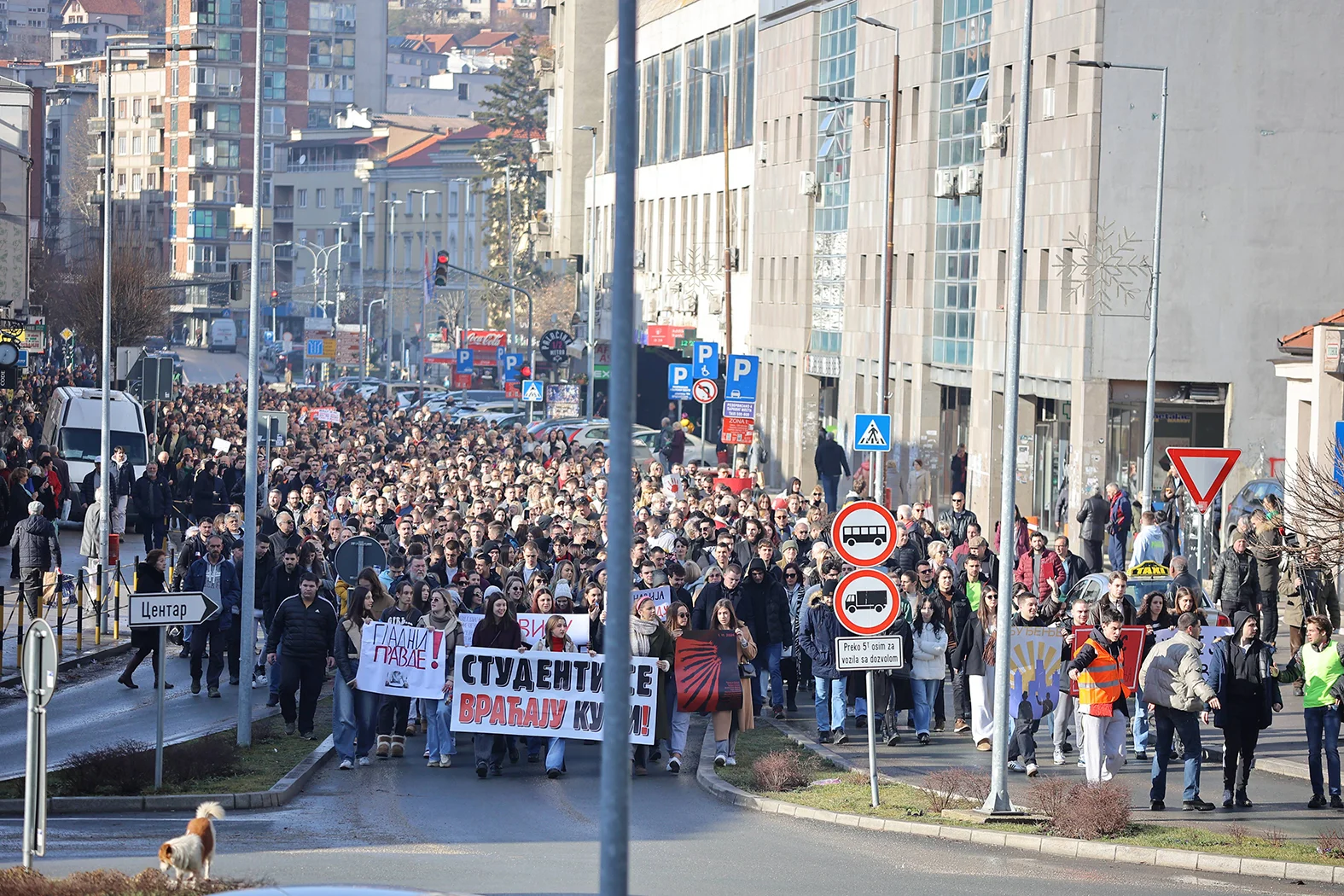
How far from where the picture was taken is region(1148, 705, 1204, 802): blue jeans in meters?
15.7

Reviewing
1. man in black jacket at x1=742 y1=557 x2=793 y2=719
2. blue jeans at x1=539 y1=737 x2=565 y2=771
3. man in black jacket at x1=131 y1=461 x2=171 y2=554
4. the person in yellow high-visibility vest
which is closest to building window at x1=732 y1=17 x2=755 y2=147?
man in black jacket at x1=131 y1=461 x2=171 y2=554

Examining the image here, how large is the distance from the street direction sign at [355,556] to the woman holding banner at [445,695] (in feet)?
12.2

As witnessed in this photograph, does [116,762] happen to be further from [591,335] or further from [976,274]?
[591,335]

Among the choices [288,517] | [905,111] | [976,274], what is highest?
[905,111]

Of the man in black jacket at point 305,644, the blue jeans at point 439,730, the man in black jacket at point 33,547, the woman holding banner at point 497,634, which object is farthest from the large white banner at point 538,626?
the man in black jacket at point 33,547

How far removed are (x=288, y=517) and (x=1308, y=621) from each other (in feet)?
41.9

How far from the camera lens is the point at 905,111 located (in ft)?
158

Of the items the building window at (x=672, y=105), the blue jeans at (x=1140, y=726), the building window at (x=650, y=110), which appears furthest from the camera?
the building window at (x=650, y=110)

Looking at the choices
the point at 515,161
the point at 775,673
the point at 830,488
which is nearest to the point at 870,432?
the point at 830,488

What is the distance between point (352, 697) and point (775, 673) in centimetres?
461

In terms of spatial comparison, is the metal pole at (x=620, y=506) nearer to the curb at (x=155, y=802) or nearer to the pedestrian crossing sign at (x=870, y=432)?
the curb at (x=155, y=802)

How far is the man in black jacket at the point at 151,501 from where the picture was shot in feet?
110

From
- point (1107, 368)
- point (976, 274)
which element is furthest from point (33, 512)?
point (976, 274)

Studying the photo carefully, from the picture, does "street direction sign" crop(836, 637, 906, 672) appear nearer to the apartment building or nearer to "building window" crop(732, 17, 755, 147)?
the apartment building
